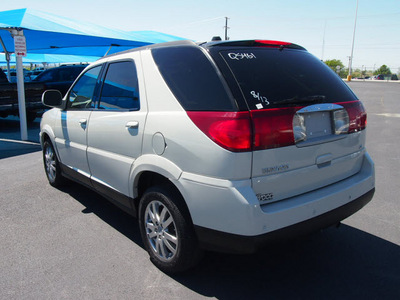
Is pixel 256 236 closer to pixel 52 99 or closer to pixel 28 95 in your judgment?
pixel 52 99

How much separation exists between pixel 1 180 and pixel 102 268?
3.52 metres

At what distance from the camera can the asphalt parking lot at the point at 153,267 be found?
8.41ft

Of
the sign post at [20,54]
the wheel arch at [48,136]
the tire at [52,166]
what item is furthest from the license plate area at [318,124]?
the sign post at [20,54]

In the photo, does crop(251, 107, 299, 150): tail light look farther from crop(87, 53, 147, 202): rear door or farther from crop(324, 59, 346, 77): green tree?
crop(324, 59, 346, 77): green tree

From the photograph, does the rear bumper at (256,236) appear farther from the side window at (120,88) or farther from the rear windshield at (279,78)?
the side window at (120,88)

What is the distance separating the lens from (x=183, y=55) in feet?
8.82

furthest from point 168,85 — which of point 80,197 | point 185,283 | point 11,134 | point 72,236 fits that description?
point 11,134

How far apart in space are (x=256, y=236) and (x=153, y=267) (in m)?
1.16

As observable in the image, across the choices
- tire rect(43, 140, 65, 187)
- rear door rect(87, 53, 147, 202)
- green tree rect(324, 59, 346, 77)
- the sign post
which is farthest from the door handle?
green tree rect(324, 59, 346, 77)

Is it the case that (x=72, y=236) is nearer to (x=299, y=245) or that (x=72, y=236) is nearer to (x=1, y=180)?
(x=299, y=245)

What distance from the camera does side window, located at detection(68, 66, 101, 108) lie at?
380 cm

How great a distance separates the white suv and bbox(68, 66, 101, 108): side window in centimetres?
66

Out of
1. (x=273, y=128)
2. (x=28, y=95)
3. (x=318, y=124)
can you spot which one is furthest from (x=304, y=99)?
(x=28, y=95)

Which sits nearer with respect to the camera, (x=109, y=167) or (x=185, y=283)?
(x=185, y=283)
